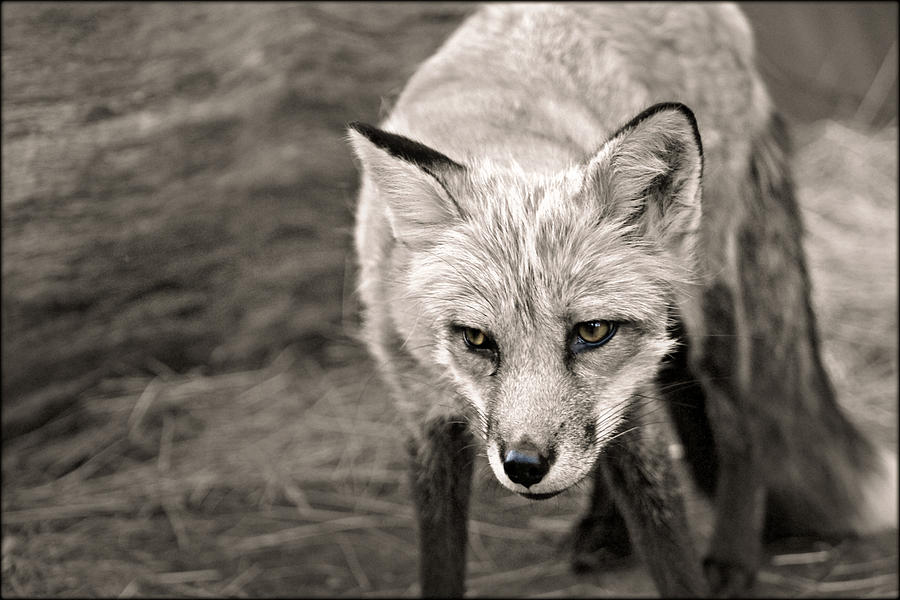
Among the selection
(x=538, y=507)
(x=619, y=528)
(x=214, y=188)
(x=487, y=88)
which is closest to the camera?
(x=487, y=88)

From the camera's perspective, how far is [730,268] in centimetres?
382

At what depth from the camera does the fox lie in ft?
9.12

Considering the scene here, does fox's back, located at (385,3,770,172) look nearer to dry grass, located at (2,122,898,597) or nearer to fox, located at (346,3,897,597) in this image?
fox, located at (346,3,897,597)

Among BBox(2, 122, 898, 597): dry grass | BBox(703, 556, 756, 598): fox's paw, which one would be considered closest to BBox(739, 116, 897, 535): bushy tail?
BBox(2, 122, 898, 597): dry grass

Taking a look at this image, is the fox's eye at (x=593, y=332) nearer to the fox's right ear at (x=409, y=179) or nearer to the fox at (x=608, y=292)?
the fox at (x=608, y=292)

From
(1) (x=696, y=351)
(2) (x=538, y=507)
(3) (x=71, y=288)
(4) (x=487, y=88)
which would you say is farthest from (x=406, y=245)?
(3) (x=71, y=288)

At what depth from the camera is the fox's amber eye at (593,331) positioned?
9.17 ft

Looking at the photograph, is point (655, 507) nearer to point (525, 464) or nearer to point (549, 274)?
point (525, 464)

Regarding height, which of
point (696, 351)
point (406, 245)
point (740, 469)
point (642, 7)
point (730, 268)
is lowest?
point (740, 469)

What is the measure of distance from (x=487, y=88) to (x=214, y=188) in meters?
2.13

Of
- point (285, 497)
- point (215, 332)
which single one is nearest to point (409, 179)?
point (285, 497)

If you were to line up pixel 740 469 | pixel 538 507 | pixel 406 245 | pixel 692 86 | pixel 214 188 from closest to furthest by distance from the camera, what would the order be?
pixel 406 245 → pixel 692 86 → pixel 740 469 → pixel 538 507 → pixel 214 188

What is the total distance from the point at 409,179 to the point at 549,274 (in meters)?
0.50

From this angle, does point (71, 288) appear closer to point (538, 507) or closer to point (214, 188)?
point (214, 188)
